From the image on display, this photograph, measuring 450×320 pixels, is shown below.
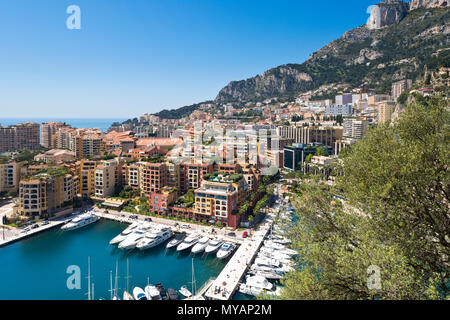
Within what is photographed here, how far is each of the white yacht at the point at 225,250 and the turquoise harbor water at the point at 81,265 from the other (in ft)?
0.83

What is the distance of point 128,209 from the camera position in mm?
15891

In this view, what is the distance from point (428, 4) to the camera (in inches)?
2095

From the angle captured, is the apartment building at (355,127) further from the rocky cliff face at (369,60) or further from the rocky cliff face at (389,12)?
the rocky cliff face at (389,12)

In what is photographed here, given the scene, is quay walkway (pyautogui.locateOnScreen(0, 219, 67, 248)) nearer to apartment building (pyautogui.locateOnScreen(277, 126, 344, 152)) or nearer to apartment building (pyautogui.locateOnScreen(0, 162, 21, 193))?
apartment building (pyautogui.locateOnScreen(0, 162, 21, 193))

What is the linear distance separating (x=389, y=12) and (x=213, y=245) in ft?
222

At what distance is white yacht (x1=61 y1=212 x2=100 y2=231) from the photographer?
13461 mm

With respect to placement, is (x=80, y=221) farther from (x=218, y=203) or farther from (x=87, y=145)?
(x=87, y=145)

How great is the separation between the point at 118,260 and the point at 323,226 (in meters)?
9.60

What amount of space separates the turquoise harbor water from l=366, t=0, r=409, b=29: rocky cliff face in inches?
2670

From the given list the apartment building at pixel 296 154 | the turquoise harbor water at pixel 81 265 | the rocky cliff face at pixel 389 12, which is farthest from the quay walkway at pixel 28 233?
the rocky cliff face at pixel 389 12

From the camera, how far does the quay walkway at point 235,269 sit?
8234 millimetres

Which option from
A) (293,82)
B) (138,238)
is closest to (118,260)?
(138,238)

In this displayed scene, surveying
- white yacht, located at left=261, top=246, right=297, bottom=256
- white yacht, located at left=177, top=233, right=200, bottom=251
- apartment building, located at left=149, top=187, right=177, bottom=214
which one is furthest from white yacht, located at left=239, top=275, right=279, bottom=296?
apartment building, located at left=149, top=187, right=177, bottom=214

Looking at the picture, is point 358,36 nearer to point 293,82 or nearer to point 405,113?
point 293,82
